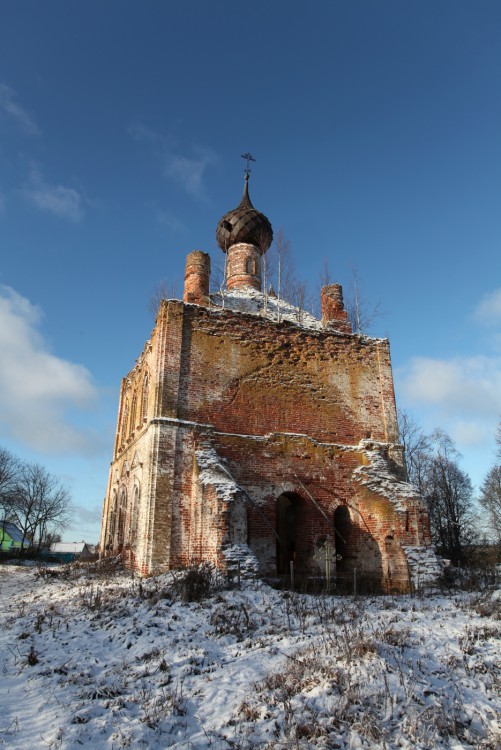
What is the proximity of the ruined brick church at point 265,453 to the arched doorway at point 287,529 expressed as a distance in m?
0.03

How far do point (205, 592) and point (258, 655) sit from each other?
119 inches

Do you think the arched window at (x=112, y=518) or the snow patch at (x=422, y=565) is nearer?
the snow patch at (x=422, y=565)

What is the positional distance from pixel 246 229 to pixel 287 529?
14147 mm

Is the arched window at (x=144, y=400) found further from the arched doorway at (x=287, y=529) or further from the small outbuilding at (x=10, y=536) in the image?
the small outbuilding at (x=10, y=536)

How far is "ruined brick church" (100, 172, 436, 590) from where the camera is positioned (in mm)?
12719

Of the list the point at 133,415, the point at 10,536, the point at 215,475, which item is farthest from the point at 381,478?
the point at 10,536

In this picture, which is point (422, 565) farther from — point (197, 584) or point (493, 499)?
point (493, 499)

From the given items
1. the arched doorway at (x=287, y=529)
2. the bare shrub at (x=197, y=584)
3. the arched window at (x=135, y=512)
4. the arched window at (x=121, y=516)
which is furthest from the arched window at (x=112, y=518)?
the bare shrub at (x=197, y=584)

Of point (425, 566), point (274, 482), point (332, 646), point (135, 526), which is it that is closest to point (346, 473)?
point (274, 482)

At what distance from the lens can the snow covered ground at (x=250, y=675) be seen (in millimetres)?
4840

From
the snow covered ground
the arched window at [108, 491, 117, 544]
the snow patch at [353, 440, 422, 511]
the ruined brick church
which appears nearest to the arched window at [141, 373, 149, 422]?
the ruined brick church

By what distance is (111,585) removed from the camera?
12.2m

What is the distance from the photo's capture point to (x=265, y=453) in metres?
14.2

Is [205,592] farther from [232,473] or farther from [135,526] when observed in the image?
[135,526]
